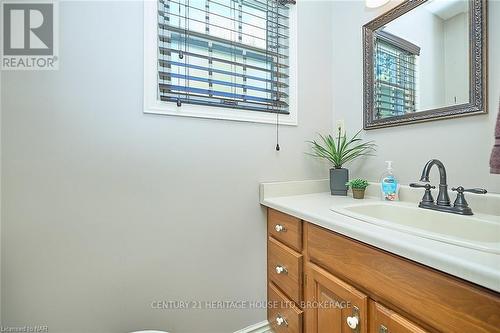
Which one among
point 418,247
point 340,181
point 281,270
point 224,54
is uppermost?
point 224,54

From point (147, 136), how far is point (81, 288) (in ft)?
2.36

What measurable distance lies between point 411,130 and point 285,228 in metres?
0.82

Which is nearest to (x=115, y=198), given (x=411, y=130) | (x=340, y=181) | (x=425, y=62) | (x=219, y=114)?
(x=219, y=114)

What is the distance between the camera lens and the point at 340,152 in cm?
136

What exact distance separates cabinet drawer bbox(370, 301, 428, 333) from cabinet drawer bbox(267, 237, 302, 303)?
1.19 ft

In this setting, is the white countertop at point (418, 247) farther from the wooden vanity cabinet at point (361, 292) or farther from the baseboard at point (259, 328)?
the baseboard at point (259, 328)

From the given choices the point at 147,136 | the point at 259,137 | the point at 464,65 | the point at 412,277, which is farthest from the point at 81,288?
the point at 464,65

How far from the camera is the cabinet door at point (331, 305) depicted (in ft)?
2.24

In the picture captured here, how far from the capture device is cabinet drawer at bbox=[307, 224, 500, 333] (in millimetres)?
432

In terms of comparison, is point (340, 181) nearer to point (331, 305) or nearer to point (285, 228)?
point (285, 228)

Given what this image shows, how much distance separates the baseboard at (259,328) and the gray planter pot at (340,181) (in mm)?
889

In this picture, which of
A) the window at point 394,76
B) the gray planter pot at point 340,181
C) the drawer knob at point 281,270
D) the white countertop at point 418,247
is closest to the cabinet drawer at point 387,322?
the white countertop at point 418,247

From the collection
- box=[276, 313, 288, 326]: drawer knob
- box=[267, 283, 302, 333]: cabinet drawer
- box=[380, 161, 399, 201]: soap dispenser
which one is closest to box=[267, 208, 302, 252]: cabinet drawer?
box=[267, 283, 302, 333]: cabinet drawer

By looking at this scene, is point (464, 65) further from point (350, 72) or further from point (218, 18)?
point (218, 18)
